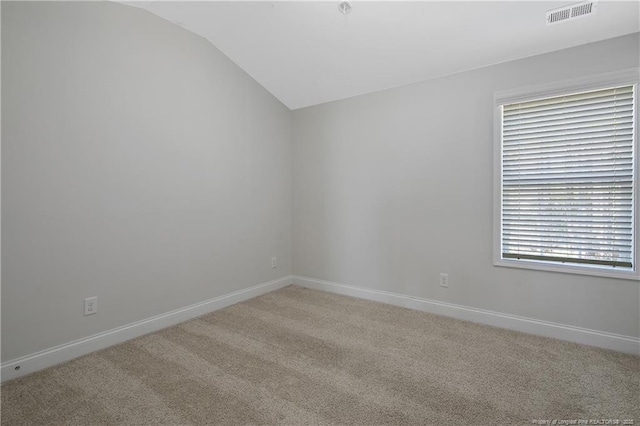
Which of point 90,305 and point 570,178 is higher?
point 570,178

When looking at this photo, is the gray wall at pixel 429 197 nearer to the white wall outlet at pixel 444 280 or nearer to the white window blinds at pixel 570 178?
the white wall outlet at pixel 444 280

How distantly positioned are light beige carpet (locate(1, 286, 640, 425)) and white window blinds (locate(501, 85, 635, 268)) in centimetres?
79

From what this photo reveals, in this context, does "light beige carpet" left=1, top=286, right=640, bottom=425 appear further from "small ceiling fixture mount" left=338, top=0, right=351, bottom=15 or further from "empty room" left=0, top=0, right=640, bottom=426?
"small ceiling fixture mount" left=338, top=0, right=351, bottom=15

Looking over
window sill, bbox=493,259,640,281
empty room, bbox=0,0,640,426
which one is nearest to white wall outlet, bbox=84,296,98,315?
empty room, bbox=0,0,640,426

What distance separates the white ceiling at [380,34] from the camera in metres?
2.24

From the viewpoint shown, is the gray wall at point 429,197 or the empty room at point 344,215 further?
the gray wall at point 429,197

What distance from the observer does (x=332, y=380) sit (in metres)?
1.96

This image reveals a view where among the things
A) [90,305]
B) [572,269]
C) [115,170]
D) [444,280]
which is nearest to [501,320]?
[444,280]

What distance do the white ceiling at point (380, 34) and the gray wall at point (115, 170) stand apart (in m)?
0.39

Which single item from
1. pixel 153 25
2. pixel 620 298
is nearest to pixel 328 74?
pixel 153 25

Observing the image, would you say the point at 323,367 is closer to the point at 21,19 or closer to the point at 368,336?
the point at 368,336

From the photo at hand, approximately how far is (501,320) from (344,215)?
6.18 feet

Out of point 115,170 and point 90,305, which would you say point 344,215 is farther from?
point 90,305

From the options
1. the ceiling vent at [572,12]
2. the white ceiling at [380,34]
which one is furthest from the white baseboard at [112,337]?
the ceiling vent at [572,12]
